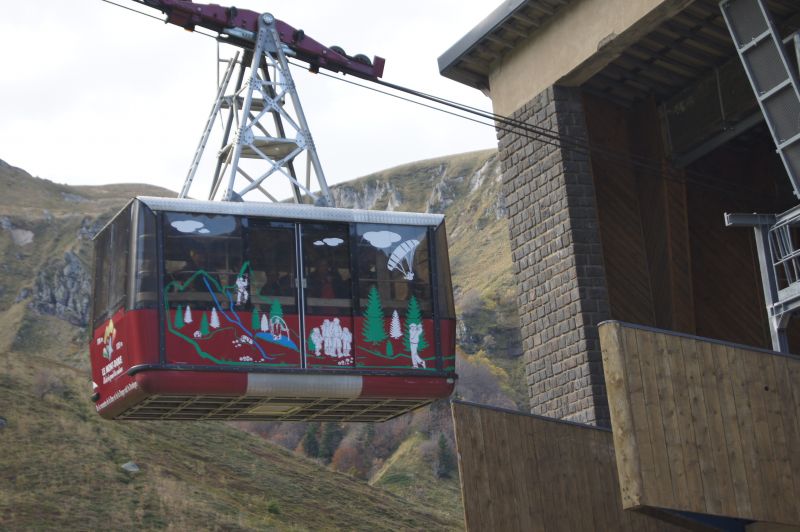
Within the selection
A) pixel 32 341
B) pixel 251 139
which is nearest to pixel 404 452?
pixel 32 341

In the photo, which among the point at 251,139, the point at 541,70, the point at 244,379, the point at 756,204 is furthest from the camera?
the point at 756,204

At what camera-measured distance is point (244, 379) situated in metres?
14.5

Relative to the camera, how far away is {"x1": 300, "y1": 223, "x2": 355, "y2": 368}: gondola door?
14.8 meters

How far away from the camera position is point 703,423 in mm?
13391

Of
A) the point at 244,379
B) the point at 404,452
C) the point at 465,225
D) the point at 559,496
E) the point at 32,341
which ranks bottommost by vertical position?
the point at 559,496

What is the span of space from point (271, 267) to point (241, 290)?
437 millimetres

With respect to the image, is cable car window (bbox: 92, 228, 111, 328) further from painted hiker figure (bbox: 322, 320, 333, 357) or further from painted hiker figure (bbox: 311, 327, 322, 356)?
painted hiker figure (bbox: 322, 320, 333, 357)

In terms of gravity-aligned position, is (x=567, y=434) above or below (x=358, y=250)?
below

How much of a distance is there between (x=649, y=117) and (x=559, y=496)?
20.2 ft

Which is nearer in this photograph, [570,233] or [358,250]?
[358,250]

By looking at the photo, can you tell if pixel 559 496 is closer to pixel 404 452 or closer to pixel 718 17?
pixel 718 17

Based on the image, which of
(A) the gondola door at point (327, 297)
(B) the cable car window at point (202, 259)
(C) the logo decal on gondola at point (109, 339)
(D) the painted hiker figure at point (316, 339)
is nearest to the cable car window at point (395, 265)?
(A) the gondola door at point (327, 297)

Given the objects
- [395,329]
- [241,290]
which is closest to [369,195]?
Answer: [395,329]

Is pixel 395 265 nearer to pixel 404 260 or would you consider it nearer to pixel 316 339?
pixel 404 260
